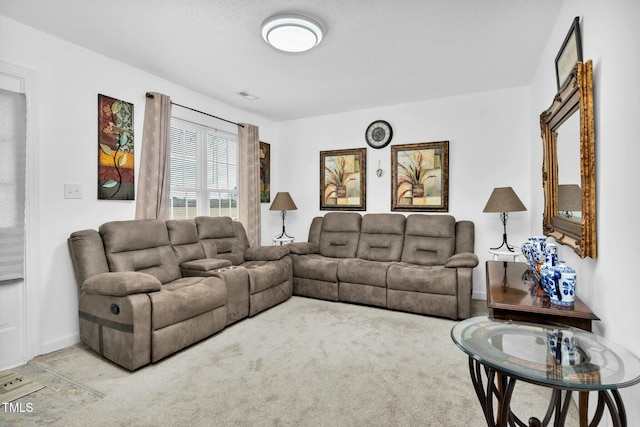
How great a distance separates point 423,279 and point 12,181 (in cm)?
372

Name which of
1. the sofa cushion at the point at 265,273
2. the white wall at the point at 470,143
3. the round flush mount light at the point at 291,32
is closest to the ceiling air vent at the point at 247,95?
the white wall at the point at 470,143

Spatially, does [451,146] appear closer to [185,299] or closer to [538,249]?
[538,249]

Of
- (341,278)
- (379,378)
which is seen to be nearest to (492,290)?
(379,378)

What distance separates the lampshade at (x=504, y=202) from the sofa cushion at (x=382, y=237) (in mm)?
1148

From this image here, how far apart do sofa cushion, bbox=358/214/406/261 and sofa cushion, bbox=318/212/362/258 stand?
0.12m

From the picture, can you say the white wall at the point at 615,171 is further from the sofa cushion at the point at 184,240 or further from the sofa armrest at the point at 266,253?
the sofa cushion at the point at 184,240

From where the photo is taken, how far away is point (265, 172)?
5.25m

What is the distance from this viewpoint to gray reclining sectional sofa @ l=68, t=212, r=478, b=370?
2.42 meters

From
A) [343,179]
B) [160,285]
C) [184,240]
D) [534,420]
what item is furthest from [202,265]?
[534,420]

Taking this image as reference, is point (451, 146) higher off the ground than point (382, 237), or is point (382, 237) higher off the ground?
point (451, 146)

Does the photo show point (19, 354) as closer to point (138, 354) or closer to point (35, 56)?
point (138, 354)

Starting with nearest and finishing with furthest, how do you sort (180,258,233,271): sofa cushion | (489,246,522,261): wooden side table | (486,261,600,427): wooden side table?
(486,261,600,427): wooden side table → (180,258,233,271): sofa cushion → (489,246,522,261): wooden side table

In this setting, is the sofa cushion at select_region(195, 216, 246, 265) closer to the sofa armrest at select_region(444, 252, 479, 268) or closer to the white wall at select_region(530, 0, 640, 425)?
the sofa armrest at select_region(444, 252, 479, 268)

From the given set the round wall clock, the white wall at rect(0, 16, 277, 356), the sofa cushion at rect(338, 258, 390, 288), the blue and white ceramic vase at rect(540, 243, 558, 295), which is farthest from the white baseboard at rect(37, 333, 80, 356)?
the round wall clock
